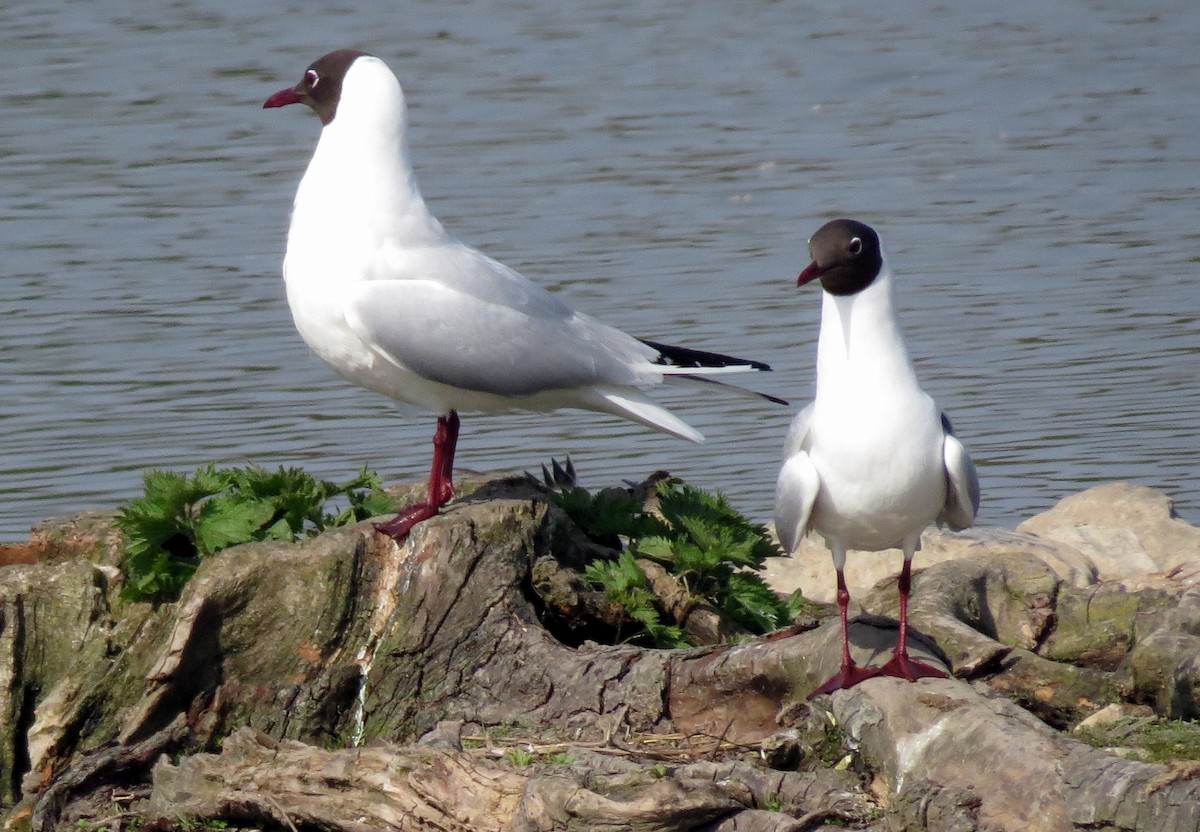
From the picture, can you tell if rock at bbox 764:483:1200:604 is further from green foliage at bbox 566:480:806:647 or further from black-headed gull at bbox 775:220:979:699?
black-headed gull at bbox 775:220:979:699

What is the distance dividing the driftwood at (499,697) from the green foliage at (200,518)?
0.14m

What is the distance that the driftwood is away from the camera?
499 cm

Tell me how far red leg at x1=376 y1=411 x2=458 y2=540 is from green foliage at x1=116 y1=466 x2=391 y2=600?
14.0 inches

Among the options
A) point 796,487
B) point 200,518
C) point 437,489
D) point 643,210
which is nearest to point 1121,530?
point 796,487

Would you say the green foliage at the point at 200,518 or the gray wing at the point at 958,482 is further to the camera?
the green foliage at the point at 200,518

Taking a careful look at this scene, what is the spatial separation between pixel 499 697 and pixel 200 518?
1.24 m

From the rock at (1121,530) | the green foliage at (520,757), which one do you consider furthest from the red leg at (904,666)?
the rock at (1121,530)

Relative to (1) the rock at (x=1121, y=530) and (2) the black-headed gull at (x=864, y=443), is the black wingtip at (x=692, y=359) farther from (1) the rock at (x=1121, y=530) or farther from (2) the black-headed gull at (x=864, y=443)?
(1) the rock at (x=1121, y=530)

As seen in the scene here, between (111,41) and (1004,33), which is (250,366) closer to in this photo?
(111,41)

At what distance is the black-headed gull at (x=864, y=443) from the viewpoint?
5520 millimetres

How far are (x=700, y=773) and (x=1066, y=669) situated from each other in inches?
62.5

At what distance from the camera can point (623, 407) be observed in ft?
22.8

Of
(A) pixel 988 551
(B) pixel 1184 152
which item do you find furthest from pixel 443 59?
(A) pixel 988 551

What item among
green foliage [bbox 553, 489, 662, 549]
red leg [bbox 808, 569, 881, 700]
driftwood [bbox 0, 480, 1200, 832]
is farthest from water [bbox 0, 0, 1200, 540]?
red leg [bbox 808, 569, 881, 700]
